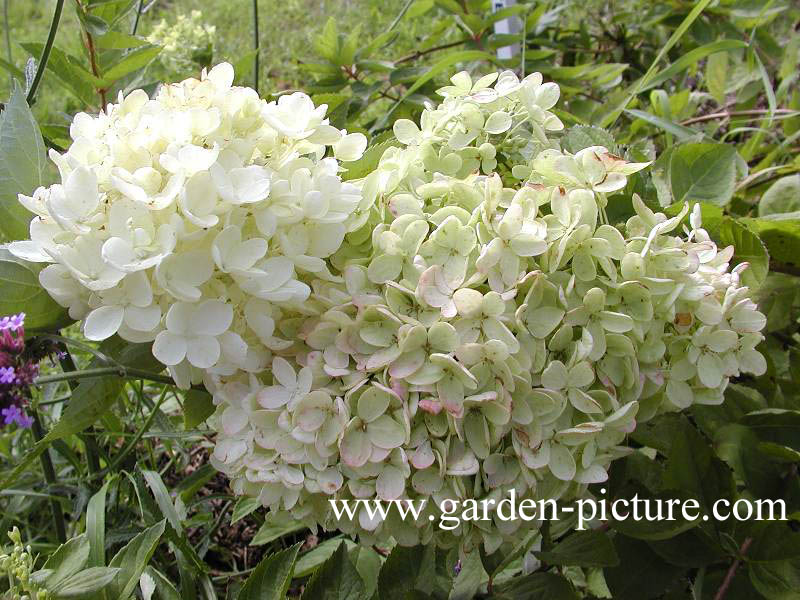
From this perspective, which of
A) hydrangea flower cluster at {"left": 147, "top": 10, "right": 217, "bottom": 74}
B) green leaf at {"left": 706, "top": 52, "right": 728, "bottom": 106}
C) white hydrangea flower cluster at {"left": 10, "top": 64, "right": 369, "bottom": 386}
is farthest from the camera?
hydrangea flower cluster at {"left": 147, "top": 10, "right": 217, "bottom": 74}

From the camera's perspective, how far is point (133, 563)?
2.36 ft

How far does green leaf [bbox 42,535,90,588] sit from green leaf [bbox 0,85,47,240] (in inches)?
11.3

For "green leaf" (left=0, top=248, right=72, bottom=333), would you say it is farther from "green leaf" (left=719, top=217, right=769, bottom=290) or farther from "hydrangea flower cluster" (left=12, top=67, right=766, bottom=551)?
"green leaf" (left=719, top=217, right=769, bottom=290)

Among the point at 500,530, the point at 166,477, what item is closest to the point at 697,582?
the point at 500,530

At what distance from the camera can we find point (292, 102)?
2.27 feet

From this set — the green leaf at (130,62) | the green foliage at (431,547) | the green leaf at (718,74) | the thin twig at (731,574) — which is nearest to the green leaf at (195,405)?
the green foliage at (431,547)

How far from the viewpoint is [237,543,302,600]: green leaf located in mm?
728

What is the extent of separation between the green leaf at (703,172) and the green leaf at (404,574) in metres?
0.53

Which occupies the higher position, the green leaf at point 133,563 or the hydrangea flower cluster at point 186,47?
the hydrangea flower cluster at point 186,47

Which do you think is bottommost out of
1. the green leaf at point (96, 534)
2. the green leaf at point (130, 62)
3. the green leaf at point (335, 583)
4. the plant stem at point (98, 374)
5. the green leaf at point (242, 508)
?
the green leaf at point (242, 508)

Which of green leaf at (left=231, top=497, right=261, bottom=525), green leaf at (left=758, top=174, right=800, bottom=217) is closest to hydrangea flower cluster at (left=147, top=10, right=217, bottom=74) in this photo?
green leaf at (left=231, top=497, right=261, bottom=525)

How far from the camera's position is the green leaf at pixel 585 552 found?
0.79m

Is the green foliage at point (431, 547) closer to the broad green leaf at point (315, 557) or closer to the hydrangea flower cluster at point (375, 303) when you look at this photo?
the broad green leaf at point (315, 557)

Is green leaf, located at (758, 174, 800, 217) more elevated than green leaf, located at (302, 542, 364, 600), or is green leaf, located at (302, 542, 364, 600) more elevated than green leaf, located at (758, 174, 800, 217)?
green leaf, located at (758, 174, 800, 217)
